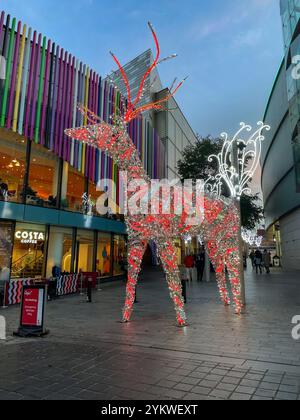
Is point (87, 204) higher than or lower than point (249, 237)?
higher

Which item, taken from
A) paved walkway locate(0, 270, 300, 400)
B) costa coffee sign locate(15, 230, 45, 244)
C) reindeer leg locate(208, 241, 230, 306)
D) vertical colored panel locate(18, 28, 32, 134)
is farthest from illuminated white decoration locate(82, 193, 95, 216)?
reindeer leg locate(208, 241, 230, 306)

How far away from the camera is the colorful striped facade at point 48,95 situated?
A: 40.9ft

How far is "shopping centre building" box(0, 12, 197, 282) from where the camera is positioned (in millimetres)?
12609

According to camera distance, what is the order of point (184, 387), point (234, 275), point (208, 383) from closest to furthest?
point (184, 387) < point (208, 383) < point (234, 275)

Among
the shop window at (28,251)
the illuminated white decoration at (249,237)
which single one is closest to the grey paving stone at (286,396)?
the shop window at (28,251)

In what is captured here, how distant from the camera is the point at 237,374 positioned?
13.5 feet

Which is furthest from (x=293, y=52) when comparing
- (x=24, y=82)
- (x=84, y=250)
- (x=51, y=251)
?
(x=51, y=251)

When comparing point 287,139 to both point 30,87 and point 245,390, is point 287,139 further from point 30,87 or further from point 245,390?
point 245,390

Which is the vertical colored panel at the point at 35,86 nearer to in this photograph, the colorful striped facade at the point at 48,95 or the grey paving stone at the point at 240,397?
the colorful striped facade at the point at 48,95

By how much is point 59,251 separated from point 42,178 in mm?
3645

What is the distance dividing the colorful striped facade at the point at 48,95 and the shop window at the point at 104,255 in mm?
3670

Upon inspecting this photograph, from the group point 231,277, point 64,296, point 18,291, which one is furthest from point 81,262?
point 231,277

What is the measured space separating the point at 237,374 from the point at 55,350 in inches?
121

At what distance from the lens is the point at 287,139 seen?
27.0m
